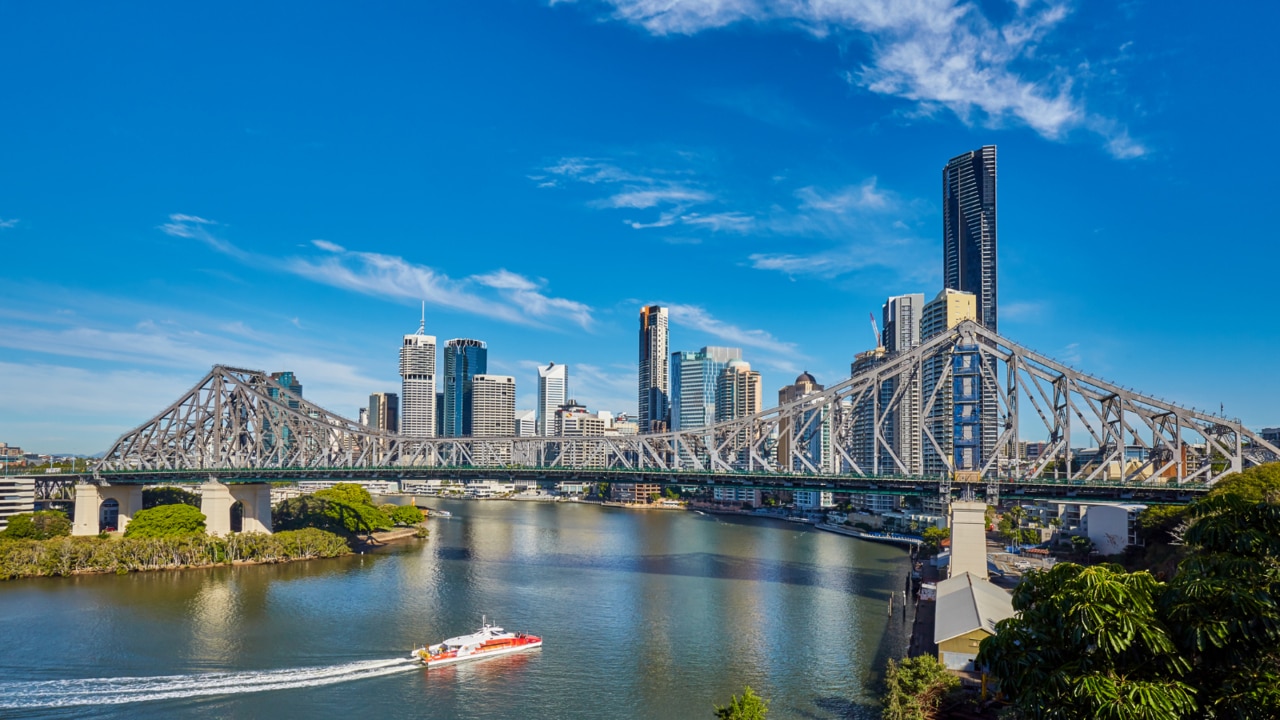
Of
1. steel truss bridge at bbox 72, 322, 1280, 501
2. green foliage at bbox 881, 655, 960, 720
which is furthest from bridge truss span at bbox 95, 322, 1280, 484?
green foliage at bbox 881, 655, 960, 720

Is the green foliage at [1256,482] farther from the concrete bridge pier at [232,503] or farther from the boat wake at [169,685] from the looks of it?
the concrete bridge pier at [232,503]

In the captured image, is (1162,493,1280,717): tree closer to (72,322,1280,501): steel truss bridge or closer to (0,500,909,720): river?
(0,500,909,720): river

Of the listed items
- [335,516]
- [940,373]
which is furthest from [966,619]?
[940,373]

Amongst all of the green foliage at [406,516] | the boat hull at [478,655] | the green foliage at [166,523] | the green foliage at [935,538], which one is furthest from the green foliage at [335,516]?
the green foliage at [935,538]

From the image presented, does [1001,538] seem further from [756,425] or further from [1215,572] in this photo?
[1215,572]

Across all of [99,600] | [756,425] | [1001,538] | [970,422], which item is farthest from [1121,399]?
[99,600]

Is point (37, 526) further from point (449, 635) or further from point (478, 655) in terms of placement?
point (478, 655)
